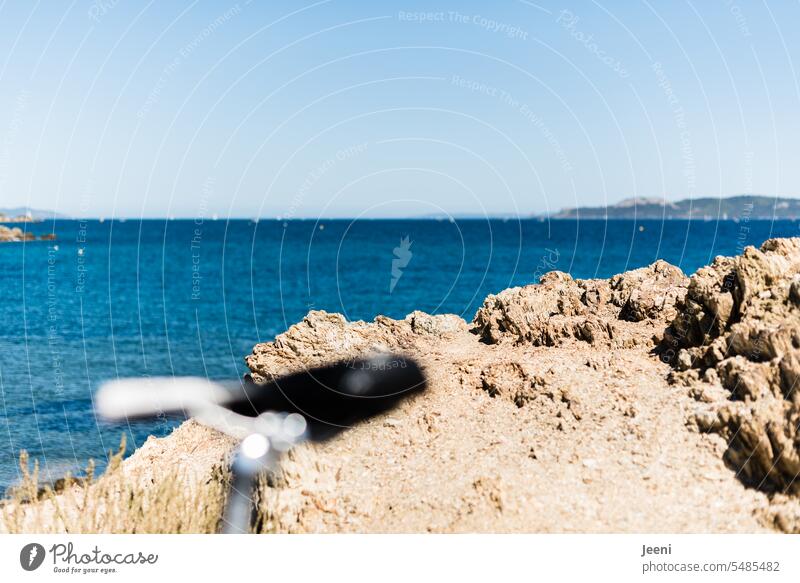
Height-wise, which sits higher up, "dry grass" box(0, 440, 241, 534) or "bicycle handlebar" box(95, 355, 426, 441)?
"bicycle handlebar" box(95, 355, 426, 441)

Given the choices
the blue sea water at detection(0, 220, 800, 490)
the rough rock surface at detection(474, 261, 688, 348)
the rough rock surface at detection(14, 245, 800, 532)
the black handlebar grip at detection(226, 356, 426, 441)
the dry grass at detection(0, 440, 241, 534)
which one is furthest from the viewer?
the blue sea water at detection(0, 220, 800, 490)

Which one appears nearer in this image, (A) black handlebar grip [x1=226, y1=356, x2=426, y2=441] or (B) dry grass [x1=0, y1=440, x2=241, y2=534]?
(B) dry grass [x1=0, y1=440, x2=241, y2=534]

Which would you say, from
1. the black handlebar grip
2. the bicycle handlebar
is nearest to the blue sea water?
the bicycle handlebar

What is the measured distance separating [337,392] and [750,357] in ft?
17.7

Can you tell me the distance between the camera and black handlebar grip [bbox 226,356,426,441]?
8.77 meters

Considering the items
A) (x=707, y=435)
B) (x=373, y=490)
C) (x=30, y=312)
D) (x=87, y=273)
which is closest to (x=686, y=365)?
(x=707, y=435)

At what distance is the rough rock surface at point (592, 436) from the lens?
6.55 metres

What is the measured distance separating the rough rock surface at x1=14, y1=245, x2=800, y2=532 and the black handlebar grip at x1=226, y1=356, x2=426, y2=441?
12.2 inches

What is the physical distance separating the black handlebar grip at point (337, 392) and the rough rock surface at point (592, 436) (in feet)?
1.01

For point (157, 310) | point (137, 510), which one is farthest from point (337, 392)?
point (157, 310)

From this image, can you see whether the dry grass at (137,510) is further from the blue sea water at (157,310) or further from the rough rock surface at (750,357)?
the blue sea water at (157,310)

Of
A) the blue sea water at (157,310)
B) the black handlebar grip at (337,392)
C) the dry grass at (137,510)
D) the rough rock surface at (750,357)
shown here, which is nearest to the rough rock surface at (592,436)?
the rough rock surface at (750,357)

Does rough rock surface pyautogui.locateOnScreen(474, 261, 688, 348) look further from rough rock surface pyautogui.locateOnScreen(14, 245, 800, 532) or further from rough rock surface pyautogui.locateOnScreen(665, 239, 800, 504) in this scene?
rough rock surface pyautogui.locateOnScreen(665, 239, 800, 504)

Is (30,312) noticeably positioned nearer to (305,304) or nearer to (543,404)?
(305,304)
